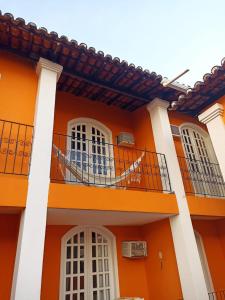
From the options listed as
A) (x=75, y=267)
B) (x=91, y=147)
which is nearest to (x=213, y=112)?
(x=91, y=147)

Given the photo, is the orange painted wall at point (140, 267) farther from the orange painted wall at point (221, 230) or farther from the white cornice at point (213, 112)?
the white cornice at point (213, 112)

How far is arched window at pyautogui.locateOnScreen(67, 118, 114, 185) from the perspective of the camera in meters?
6.21

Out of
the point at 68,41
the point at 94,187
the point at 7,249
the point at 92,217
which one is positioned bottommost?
the point at 7,249

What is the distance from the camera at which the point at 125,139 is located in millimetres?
7141

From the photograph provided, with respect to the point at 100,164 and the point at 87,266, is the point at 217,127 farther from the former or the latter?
the point at 87,266

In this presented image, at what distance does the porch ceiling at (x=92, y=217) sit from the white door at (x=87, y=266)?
21.7 inches

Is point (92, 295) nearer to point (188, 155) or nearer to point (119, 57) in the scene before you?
point (188, 155)

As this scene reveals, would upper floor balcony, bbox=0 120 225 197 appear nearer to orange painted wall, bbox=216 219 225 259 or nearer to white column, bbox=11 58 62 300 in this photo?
white column, bbox=11 58 62 300

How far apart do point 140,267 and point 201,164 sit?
3.92 meters

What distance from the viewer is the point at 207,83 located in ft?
16.0

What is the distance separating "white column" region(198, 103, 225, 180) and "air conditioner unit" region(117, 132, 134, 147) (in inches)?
103

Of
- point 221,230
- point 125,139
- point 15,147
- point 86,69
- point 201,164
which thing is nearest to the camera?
point 15,147

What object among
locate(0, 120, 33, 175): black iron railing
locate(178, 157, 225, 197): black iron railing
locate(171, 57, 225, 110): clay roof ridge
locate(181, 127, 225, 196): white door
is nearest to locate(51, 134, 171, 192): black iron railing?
locate(0, 120, 33, 175): black iron railing

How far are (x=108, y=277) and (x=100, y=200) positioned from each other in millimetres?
2520
